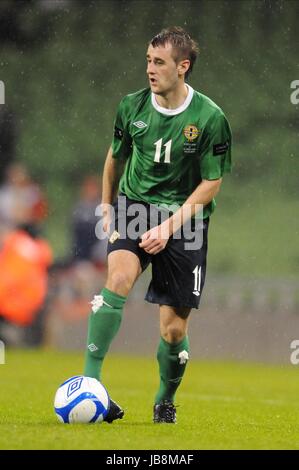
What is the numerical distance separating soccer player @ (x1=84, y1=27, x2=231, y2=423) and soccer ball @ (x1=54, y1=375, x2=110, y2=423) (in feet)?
0.35

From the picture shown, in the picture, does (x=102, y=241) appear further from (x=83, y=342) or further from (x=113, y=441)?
(x=113, y=441)

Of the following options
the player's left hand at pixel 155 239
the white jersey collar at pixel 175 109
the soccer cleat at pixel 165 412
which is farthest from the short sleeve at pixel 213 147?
the soccer cleat at pixel 165 412

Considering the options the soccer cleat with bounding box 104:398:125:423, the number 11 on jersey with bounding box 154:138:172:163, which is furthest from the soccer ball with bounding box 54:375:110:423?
the number 11 on jersey with bounding box 154:138:172:163

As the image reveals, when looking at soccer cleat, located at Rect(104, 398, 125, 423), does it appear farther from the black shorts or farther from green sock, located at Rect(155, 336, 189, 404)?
the black shorts

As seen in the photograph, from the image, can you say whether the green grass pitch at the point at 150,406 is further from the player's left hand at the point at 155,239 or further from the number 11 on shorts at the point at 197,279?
the player's left hand at the point at 155,239

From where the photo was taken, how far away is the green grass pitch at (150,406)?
4.82 m

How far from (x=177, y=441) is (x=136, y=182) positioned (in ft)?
4.92

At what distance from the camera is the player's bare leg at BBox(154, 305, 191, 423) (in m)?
5.74

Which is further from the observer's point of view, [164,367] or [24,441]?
[164,367]

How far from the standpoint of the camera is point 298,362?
11.6 meters

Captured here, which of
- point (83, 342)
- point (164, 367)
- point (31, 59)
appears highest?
point (31, 59)

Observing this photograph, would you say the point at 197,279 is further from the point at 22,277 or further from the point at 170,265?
the point at 22,277

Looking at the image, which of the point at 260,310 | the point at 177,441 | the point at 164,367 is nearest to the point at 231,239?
the point at 260,310

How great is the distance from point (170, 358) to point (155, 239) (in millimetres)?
705
